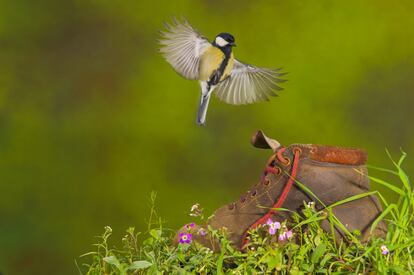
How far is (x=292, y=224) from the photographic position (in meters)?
1.06

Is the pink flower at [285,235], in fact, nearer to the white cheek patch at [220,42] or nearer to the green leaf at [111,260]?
the green leaf at [111,260]

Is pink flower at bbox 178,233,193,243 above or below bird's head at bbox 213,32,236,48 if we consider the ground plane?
below

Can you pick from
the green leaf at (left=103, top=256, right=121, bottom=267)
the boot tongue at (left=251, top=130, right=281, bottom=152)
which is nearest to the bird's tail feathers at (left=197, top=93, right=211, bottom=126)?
the boot tongue at (left=251, top=130, right=281, bottom=152)

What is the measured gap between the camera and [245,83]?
2.31 metres

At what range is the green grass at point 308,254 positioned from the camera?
968 millimetres

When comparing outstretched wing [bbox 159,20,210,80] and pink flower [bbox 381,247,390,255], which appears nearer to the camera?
pink flower [bbox 381,247,390,255]

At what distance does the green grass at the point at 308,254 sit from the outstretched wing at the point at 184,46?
4.04 ft

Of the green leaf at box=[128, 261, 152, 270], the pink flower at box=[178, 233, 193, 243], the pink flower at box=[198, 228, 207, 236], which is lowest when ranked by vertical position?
the green leaf at box=[128, 261, 152, 270]

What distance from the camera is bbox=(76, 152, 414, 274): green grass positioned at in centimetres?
97

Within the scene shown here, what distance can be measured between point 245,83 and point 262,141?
1.16 m

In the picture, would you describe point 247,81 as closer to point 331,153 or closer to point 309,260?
point 331,153

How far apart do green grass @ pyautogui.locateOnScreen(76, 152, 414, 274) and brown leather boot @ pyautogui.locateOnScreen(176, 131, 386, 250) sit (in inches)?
1.6

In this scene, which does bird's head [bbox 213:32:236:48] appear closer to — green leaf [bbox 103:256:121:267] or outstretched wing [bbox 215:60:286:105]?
outstretched wing [bbox 215:60:286:105]

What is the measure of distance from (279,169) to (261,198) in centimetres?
6
